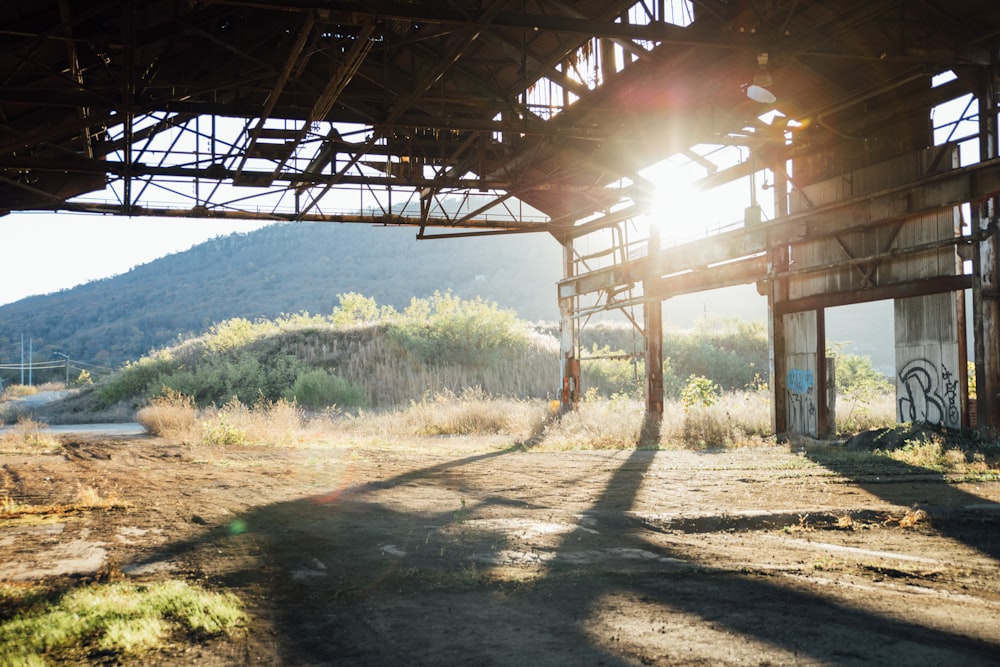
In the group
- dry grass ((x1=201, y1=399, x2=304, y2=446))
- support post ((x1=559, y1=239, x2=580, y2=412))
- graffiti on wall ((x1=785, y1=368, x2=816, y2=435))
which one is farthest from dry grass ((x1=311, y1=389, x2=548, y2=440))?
graffiti on wall ((x1=785, y1=368, x2=816, y2=435))

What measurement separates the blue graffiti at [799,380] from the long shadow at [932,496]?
4.40m

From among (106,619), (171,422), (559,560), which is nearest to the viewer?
(106,619)

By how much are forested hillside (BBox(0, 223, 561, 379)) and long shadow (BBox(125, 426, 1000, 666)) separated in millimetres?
86395

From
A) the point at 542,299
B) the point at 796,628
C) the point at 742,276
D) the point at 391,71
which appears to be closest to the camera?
the point at 796,628

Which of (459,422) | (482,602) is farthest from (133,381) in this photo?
(482,602)

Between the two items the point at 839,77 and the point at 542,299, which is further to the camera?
the point at 542,299

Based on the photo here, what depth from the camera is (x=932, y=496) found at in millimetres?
8906

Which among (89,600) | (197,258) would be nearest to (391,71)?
(89,600)

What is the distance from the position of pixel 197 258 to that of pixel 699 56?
136 metres

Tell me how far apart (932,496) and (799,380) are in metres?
9.07

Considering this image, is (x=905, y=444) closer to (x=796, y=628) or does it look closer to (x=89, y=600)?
(x=796, y=628)

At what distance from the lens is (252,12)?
44.6 feet

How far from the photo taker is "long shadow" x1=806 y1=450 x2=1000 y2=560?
6870mm

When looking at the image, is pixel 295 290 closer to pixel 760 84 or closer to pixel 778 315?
pixel 778 315
